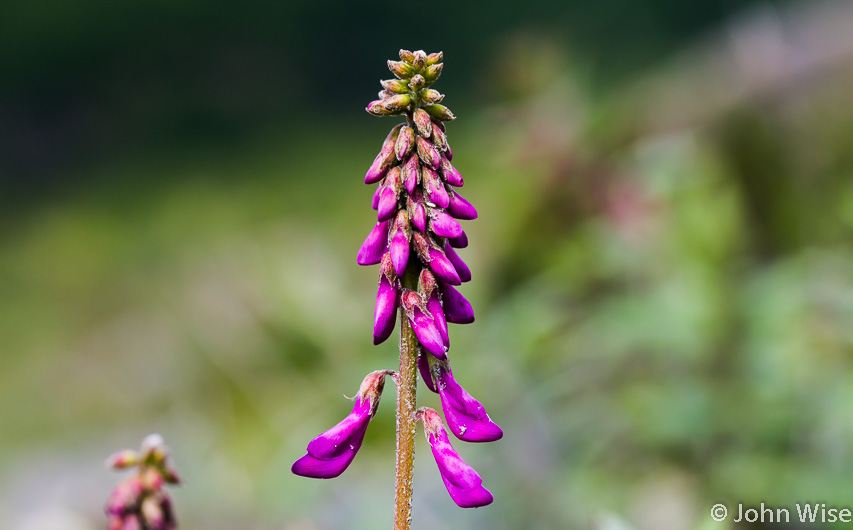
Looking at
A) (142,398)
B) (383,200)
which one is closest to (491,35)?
(142,398)

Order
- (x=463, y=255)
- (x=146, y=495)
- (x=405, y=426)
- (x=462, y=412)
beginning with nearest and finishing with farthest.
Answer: (x=405, y=426)
(x=462, y=412)
(x=146, y=495)
(x=463, y=255)

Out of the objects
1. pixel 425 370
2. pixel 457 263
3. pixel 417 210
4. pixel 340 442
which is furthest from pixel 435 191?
pixel 340 442

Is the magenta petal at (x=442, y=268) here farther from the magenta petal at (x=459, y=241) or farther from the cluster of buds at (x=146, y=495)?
the cluster of buds at (x=146, y=495)

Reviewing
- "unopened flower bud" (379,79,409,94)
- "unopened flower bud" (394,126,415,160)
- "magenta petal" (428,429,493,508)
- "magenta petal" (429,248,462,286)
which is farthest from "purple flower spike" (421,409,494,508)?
"unopened flower bud" (379,79,409,94)

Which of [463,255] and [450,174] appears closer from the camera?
[450,174]

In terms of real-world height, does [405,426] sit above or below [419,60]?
below

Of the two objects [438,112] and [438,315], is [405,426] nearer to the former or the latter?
[438,315]

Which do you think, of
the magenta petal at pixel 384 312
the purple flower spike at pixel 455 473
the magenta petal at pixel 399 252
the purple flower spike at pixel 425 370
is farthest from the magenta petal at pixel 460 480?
the magenta petal at pixel 399 252
